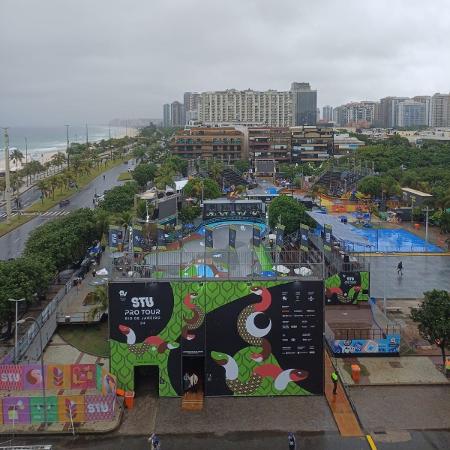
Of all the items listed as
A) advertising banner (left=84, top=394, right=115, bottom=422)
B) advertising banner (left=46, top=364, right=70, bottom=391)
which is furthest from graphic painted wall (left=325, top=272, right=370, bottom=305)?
advertising banner (left=46, top=364, right=70, bottom=391)

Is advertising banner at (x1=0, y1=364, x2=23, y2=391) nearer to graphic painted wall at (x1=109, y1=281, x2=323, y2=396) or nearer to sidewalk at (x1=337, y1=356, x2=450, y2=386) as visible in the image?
graphic painted wall at (x1=109, y1=281, x2=323, y2=396)

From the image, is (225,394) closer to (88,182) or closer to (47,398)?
(47,398)

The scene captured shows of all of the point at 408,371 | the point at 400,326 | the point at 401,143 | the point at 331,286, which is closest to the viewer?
the point at 408,371

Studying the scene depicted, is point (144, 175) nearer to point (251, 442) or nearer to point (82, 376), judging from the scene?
point (82, 376)

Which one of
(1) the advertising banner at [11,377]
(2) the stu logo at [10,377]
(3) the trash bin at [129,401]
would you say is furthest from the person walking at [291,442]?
(2) the stu logo at [10,377]

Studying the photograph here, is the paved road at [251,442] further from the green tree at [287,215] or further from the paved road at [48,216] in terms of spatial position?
the paved road at [48,216]

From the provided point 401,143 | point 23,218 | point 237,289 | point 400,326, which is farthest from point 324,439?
point 401,143

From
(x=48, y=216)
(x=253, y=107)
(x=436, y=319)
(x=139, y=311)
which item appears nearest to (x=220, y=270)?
(x=139, y=311)
